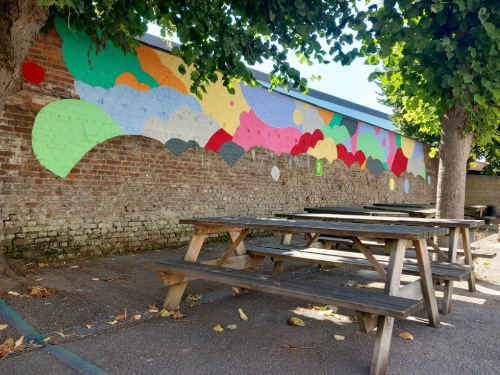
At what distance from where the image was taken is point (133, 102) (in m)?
6.38

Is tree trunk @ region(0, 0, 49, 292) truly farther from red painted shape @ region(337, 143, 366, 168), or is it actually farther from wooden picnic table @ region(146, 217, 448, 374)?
red painted shape @ region(337, 143, 366, 168)

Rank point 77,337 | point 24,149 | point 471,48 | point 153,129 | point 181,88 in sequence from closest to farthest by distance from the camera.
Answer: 1. point 77,337
2. point 471,48
3. point 24,149
4. point 153,129
5. point 181,88

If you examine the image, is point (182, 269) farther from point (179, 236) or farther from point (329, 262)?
point (179, 236)

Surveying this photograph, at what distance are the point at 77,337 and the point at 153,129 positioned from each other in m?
4.36

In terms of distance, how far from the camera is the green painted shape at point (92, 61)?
5.57m

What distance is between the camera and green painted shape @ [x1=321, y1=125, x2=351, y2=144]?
10969mm

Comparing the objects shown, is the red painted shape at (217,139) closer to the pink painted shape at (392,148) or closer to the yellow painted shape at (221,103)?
the yellow painted shape at (221,103)

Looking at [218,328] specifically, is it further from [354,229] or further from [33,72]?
[33,72]

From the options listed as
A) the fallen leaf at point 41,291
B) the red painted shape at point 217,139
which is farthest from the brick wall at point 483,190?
the fallen leaf at point 41,291

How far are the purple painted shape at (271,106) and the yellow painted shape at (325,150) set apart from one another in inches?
35.0

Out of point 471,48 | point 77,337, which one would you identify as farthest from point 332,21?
point 77,337

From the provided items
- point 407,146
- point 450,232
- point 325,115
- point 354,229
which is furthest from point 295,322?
point 407,146

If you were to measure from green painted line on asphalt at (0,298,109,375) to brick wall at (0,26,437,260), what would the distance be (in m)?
1.95

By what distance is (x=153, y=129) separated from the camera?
6.68 meters
